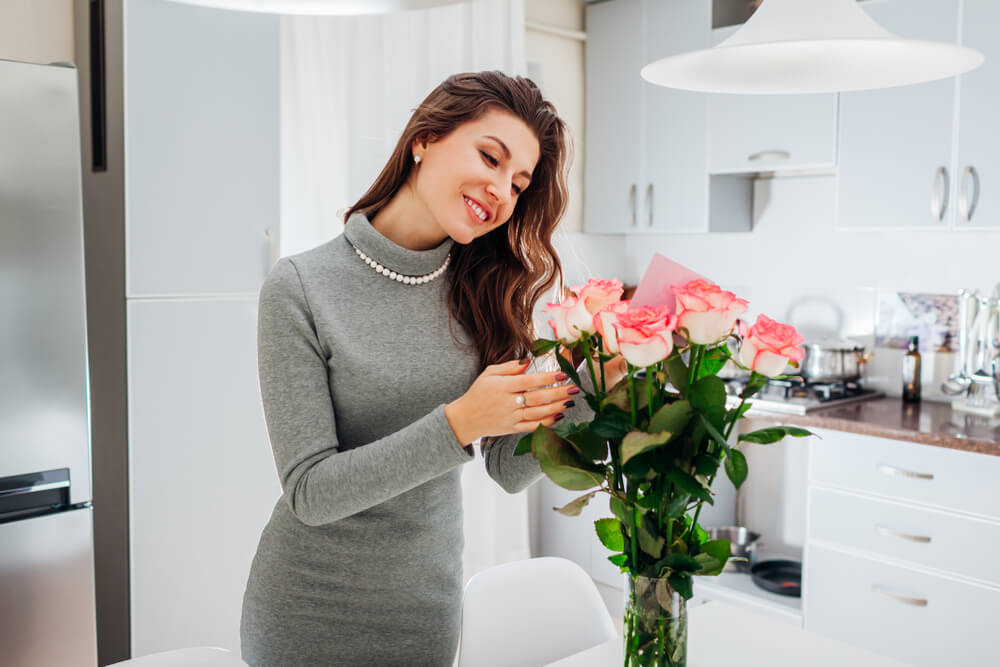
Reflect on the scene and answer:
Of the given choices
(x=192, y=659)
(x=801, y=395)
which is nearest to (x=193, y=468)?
(x=192, y=659)

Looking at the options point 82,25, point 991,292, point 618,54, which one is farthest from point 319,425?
point 618,54

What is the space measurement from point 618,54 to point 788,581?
2157mm

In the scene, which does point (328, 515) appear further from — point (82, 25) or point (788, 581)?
point (788, 581)

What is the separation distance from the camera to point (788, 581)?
318 centimetres

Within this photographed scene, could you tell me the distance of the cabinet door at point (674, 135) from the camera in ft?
11.1

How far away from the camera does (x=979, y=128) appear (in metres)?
2.66

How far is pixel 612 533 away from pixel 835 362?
2373 mm

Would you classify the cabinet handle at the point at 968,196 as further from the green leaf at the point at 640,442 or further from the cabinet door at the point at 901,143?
the green leaf at the point at 640,442

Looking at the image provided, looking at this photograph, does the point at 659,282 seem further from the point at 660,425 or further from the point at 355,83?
the point at 355,83

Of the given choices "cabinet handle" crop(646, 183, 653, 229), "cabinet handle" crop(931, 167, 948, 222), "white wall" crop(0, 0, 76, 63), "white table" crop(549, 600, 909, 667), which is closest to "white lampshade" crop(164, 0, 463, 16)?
"white table" crop(549, 600, 909, 667)

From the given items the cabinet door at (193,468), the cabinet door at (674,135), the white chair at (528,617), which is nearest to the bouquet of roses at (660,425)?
the white chair at (528,617)

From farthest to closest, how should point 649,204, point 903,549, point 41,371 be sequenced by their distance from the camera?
point 649,204 < point 903,549 < point 41,371

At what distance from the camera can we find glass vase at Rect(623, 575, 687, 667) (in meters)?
0.99

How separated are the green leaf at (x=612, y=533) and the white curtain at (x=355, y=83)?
2.05m
